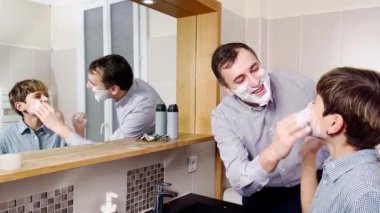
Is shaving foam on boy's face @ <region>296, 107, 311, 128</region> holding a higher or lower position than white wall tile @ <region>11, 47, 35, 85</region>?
lower

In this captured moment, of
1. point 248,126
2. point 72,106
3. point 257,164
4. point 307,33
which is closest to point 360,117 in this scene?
point 257,164

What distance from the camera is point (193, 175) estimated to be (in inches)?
61.1

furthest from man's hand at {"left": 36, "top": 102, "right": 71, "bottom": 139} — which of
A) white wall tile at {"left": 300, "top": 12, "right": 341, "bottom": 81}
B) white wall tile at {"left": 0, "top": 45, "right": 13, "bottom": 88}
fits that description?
white wall tile at {"left": 300, "top": 12, "right": 341, "bottom": 81}

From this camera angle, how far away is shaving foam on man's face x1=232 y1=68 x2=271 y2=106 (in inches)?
47.6

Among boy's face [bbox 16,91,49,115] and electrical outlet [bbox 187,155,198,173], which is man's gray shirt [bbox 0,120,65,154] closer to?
boy's face [bbox 16,91,49,115]

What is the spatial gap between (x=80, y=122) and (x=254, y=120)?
2.29 ft

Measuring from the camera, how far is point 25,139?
0.92 m

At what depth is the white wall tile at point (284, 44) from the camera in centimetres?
200

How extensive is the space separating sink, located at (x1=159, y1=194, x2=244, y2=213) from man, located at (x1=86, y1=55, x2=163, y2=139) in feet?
1.10

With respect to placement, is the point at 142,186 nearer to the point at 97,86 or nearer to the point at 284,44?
the point at 97,86

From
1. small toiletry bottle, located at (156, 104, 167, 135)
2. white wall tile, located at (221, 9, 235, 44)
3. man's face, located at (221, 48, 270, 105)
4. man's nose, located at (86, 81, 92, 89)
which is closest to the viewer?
man's nose, located at (86, 81, 92, 89)

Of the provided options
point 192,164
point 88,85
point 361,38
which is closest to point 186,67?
point 192,164

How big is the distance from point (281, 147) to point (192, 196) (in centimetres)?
67

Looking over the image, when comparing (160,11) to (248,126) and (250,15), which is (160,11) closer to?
(248,126)
